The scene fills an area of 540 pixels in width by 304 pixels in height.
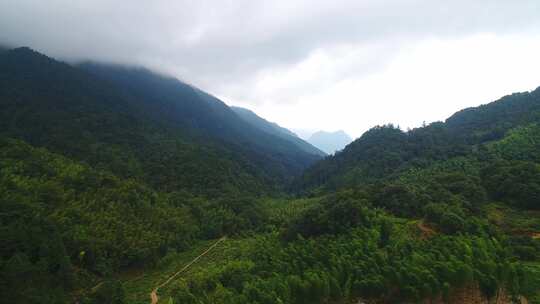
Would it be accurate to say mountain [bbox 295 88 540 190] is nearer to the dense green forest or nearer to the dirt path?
the dense green forest

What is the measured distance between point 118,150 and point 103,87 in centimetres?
6156

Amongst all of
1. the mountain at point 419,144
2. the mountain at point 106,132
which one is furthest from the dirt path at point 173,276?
the mountain at point 419,144

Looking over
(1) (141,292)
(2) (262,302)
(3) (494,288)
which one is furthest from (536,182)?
(1) (141,292)

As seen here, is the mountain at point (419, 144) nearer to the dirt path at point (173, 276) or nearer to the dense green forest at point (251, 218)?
the dense green forest at point (251, 218)

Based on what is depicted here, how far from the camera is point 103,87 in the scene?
130 metres

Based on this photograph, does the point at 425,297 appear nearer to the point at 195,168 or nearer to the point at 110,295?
the point at 110,295

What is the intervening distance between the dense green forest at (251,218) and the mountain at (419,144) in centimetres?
61

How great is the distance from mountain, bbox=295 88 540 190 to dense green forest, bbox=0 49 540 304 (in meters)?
0.61

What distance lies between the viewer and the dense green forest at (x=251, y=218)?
2369cm

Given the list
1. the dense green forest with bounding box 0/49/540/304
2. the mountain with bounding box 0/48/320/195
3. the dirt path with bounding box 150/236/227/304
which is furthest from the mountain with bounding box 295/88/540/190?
the dirt path with bounding box 150/236/227/304

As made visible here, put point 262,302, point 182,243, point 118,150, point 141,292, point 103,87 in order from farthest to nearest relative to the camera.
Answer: point 103,87, point 118,150, point 182,243, point 141,292, point 262,302

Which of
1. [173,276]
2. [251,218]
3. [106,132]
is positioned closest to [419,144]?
[251,218]

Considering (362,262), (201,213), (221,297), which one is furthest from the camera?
(201,213)

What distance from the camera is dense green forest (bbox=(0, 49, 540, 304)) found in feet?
77.7
